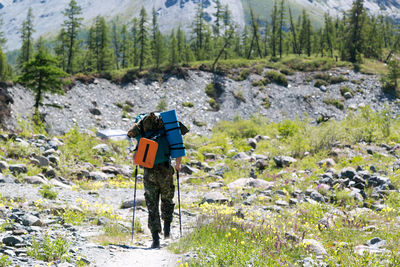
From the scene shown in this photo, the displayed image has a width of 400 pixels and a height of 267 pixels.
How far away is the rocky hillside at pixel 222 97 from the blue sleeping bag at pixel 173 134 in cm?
2233

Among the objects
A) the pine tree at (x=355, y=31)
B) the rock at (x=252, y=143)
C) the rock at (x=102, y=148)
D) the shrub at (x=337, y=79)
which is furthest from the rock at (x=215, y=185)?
the pine tree at (x=355, y=31)

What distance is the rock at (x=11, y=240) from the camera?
4336mm

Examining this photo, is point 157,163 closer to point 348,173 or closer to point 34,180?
point 34,180

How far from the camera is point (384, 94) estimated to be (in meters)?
36.6

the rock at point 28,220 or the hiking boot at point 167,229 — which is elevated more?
the rock at point 28,220

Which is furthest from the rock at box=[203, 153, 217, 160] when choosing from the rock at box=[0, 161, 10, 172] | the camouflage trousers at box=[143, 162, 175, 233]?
the camouflage trousers at box=[143, 162, 175, 233]

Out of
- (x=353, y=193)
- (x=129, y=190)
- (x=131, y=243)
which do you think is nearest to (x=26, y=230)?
(x=131, y=243)

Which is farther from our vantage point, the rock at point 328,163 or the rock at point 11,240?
the rock at point 328,163

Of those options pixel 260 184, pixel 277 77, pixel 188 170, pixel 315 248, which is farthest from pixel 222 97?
pixel 315 248

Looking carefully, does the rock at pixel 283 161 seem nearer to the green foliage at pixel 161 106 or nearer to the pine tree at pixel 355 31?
the green foliage at pixel 161 106

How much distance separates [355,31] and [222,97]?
28899 millimetres

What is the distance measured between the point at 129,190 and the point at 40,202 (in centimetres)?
469

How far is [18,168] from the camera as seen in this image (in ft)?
34.4

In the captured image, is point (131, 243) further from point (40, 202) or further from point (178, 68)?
point (178, 68)
